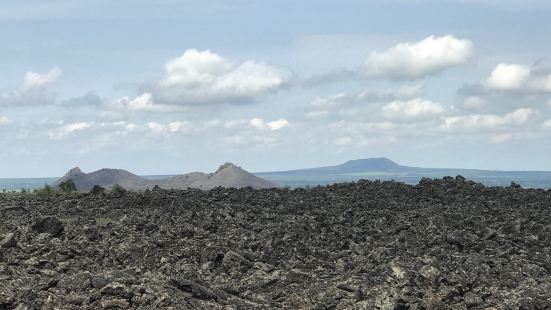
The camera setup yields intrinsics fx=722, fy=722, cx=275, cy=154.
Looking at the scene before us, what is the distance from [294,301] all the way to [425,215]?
50.8 feet

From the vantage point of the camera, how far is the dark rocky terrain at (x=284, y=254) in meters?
17.4

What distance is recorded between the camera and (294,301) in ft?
57.4

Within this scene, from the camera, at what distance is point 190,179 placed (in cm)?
11562

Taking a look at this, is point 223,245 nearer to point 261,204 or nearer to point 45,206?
point 261,204

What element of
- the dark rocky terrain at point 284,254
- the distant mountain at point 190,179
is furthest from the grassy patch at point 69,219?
the distant mountain at point 190,179

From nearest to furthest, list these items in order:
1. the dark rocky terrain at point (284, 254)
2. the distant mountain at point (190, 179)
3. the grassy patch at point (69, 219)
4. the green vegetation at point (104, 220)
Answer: the dark rocky terrain at point (284, 254), the grassy patch at point (69, 219), the green vegetation at point (104, 220), the distant mountain at point (190, 179)

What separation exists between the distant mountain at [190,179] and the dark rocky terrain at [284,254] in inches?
Answer: 2048

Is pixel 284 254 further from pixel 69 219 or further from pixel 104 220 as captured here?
pixel 69 219

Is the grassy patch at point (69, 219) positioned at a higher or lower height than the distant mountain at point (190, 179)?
lower

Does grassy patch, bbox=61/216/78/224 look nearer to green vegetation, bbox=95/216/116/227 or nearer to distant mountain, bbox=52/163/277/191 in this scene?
green vegetation, bbox=95/216/116/227

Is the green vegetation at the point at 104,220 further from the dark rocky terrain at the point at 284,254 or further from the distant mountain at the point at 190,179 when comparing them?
the distant mountain at the point at 190,179

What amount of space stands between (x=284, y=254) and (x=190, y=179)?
93324 mm

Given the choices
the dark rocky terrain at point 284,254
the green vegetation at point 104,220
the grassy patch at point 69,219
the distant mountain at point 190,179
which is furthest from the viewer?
the distant mountain at point 190,179

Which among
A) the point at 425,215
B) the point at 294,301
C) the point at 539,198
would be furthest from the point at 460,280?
the point at 539,198
